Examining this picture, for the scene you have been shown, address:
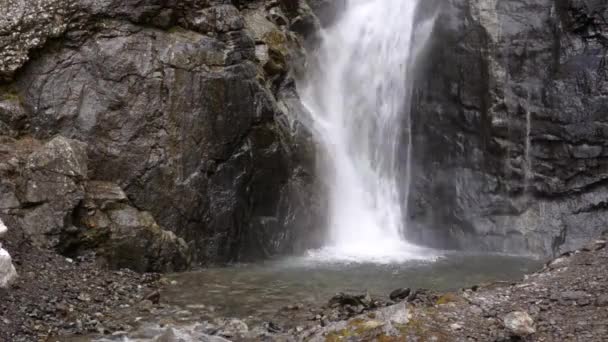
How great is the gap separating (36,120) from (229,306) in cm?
679

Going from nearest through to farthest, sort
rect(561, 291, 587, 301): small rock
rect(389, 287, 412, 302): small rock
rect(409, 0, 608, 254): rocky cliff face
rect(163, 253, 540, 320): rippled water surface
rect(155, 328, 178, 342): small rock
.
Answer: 1. rect(155, 328, 178, 342): small rock
2. rect(561, 291, 587, 301): small rock
3. rect(389, 287, 412, 302): small rock
4. rect(163, 253, 540, 320): rippled water surface
5. rect(409, 0, 608, 254): rocky cliff face

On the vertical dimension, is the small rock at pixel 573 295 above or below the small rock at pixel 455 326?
above

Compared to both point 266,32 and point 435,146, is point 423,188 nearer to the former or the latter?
point 435,146

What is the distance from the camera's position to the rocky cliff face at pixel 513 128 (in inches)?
764

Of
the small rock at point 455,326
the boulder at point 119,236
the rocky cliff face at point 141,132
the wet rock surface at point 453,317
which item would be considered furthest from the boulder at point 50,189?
the small rock at point 455,326

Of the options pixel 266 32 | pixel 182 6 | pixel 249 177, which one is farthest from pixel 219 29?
pixel 249 177

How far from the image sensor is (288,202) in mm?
17438

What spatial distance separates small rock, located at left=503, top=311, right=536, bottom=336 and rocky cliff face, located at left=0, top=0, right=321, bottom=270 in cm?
804

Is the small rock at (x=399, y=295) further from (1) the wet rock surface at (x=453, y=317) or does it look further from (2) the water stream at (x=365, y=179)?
(2) the water stream at (x=365, y=179)

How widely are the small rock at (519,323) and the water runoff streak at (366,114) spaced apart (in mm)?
11092

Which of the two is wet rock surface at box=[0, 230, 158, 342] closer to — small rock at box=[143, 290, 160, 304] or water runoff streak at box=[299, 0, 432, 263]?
small rock at box=[143, 290, 160, 304]

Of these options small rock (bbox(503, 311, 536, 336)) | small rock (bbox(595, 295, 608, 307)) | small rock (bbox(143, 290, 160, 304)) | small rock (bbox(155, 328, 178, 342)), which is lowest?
small rock (bbox(155, 328, 178, 342))

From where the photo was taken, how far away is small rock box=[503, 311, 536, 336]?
7414 millimetres

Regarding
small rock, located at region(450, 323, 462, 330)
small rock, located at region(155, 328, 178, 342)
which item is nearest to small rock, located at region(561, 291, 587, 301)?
small rock, located at region(450, 323, 462, 330)
